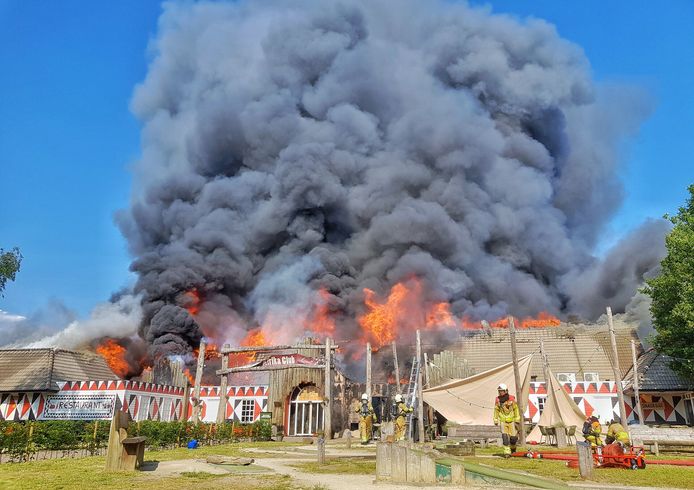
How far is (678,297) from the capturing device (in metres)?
25.3

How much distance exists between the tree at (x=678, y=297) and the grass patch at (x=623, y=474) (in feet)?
45.3

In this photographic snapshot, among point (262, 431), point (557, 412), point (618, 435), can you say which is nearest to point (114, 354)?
Result: point (262, 431)

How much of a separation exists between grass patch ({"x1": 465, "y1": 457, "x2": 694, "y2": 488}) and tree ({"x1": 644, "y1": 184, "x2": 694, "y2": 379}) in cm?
1381

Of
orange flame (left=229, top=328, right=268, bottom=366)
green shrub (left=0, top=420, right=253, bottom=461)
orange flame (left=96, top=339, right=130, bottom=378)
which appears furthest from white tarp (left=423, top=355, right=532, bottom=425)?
orange flame (left=96, top=339, right=130, bottom=378)

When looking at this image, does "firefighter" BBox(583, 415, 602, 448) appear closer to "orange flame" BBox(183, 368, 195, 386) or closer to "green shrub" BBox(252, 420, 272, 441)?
"green shrub" BBox(252, 420, 272, 441)

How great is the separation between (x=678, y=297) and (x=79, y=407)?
31.5m

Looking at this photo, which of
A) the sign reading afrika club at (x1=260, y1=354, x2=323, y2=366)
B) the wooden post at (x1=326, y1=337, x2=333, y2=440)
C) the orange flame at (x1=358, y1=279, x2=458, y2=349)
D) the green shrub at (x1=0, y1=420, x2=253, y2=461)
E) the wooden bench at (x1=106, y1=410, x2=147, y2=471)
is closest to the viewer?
the wooden bench at (x1=106, y1=410, x2=147, y2=471)

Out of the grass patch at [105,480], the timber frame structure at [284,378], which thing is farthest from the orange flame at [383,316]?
the grass patch at [105,480]

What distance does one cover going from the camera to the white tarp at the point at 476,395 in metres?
23.0

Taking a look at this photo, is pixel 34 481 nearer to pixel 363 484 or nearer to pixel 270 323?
pixel 363 484

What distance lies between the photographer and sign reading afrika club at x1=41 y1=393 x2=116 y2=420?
26.9 meters

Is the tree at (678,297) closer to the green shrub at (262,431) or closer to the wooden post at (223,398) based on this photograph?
the green shrub at (262,431)

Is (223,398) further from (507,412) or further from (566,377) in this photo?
(566,377)

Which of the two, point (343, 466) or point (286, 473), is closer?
point (286, 473)
